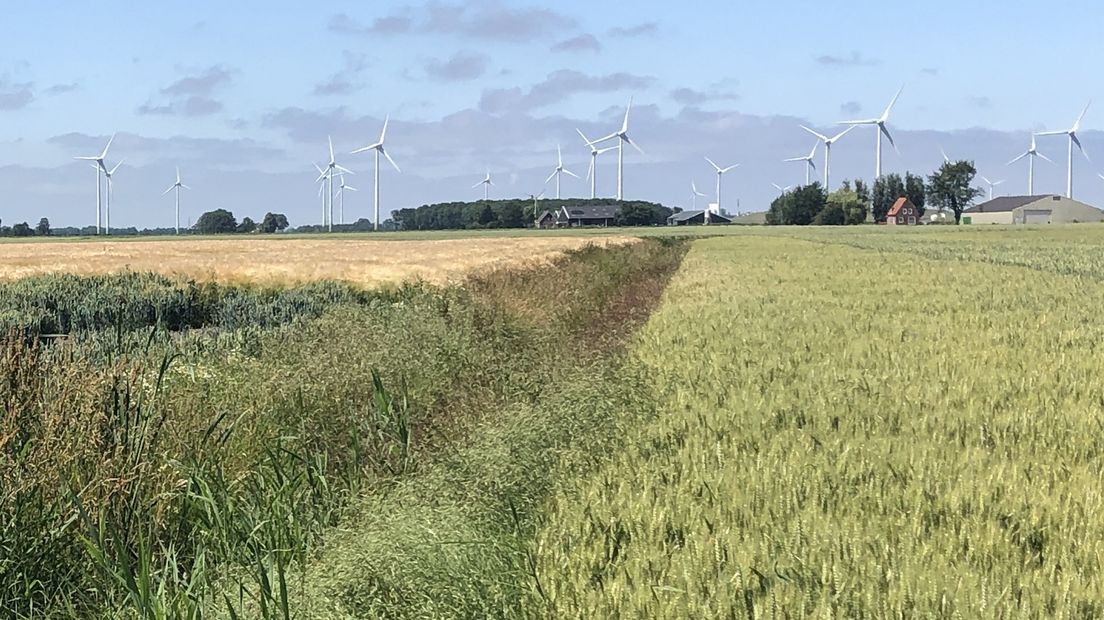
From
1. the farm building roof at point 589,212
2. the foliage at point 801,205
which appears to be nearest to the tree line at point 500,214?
the farm building roof at point 589,212

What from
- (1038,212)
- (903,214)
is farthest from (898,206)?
(1038,212)

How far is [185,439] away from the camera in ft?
21.6

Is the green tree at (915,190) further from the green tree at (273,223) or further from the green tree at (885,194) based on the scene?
the green tree at (273,223)

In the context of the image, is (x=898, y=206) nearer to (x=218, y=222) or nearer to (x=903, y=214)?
(x=903, y=214)

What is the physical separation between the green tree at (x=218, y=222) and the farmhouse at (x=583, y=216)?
170ft

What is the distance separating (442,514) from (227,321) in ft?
53.6

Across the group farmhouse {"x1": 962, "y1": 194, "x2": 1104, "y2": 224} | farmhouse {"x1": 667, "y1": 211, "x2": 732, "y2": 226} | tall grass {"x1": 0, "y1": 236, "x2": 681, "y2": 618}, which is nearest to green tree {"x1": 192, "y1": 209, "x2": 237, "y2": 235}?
farmhouse {"x1": 667, "y1": 211, "x2": 732, "y2": 226}

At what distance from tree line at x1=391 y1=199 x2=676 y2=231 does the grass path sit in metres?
149

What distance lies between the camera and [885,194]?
176875 mm

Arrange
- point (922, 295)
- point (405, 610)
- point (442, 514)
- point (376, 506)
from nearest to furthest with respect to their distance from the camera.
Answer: point (405, 610)
point (442, 514)
point (376, 506)
point (922, 295)

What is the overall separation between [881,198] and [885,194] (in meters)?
1.67

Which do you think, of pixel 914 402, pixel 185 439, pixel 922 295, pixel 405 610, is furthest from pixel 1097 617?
pixel 922 295

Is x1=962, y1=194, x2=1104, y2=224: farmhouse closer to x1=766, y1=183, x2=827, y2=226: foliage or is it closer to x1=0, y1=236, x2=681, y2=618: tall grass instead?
x1=766, y1=183, x2=827, y2=226: foliage

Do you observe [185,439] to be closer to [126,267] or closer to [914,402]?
[914,402]
